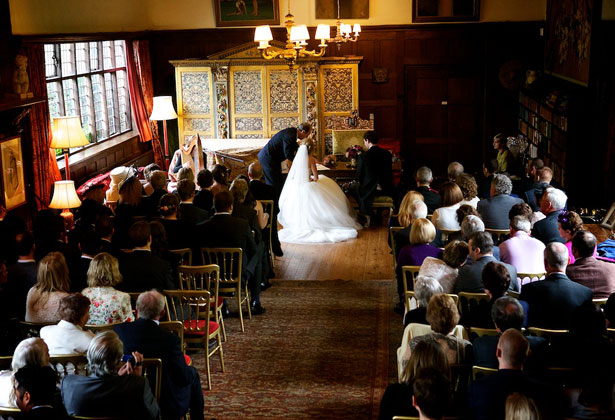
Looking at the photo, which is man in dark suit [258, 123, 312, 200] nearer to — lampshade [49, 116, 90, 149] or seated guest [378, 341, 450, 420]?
lampshade [49, 116, 90, 149]

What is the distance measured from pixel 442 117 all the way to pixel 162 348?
10.2m

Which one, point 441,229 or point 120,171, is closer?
point 441,229

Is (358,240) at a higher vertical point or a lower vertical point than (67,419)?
lower

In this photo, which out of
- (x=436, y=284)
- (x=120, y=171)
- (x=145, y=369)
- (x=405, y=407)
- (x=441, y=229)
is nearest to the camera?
(x=405, y=407)

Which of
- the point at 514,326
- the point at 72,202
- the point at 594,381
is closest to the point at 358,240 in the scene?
the point at 72,202

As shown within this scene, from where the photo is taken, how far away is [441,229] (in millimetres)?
6711

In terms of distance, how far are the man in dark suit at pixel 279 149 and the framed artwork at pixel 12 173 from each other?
10.8 feet

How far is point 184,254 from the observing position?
6.35m

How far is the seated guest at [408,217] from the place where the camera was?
6.46m

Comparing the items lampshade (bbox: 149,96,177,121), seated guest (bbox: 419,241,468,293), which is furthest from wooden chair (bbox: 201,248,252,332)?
lampshade (bbox: 149,96,177,121)

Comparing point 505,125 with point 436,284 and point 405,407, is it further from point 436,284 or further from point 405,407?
point 405,407

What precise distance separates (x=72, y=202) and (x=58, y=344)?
13.6 ft

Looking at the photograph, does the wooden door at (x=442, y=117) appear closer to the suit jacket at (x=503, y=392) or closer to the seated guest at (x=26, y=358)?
the suit jacket at (x=503, y=392)

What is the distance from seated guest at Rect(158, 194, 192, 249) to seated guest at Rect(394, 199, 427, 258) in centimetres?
194
